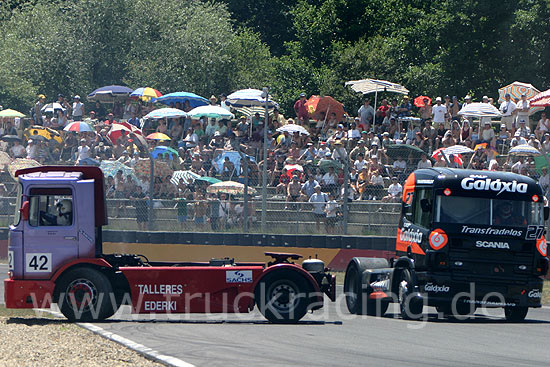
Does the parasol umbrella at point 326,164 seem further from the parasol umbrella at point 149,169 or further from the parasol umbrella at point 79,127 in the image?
the parasol umbrella at point 79,127

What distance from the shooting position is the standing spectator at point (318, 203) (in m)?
21.1

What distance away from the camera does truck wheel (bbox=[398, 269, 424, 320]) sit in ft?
47.1

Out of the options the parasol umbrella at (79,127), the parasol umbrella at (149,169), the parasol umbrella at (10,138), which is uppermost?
the parasol umbrella at (79,127)

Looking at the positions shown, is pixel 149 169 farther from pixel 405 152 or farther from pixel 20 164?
pixel 405 152

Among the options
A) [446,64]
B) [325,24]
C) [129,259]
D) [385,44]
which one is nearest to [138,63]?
[325,24]

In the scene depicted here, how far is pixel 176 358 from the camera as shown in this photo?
9.98m

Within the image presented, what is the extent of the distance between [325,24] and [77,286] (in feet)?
95.3

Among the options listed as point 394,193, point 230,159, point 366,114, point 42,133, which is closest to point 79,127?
point 42,133

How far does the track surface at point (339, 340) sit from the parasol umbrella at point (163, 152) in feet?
29.5

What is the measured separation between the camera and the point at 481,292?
1412 cm

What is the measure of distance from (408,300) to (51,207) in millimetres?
5795

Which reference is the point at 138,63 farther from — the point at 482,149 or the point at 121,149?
the point at 482,149

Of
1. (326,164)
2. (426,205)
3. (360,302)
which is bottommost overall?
(360,302)

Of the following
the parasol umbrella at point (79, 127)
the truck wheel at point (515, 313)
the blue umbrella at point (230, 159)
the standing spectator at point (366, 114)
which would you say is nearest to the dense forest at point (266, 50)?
the standing spectator at point (366, 114)
